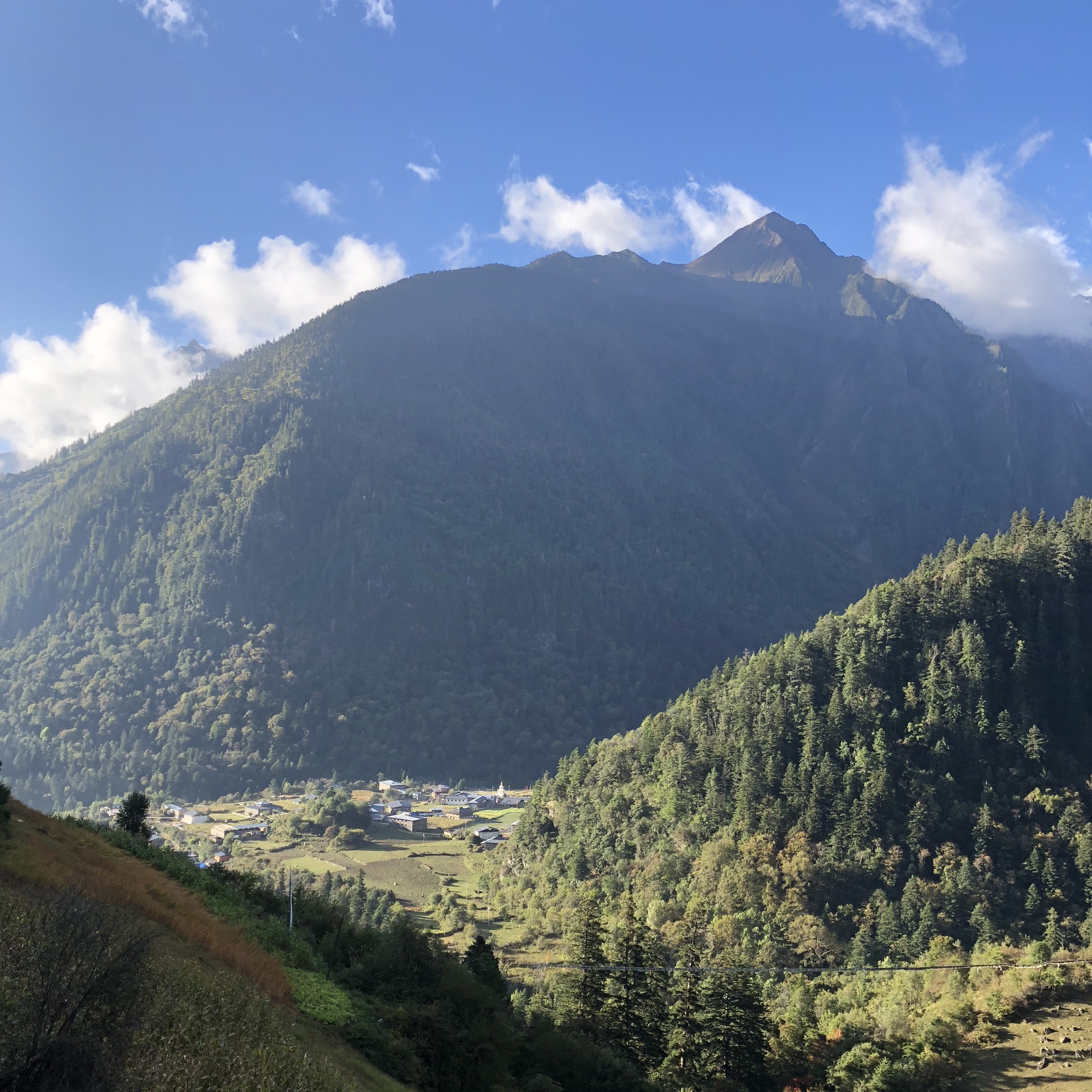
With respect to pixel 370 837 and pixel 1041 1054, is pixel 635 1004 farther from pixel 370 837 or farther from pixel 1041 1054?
pixel 370 837

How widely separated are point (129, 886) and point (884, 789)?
56.2 m

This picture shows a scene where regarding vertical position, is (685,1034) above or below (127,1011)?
below

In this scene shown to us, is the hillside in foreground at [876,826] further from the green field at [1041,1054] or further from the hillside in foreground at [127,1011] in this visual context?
the hillside in foreground at [127,1011]

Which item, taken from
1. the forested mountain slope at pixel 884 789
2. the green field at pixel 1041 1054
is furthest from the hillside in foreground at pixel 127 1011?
the forested mountain slope at pixel 884 789

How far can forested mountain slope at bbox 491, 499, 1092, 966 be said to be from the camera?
54500mm

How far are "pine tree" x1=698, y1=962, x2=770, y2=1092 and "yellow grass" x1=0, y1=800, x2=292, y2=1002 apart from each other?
2362 cm

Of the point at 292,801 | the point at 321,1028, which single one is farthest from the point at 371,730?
the point at 321,1028

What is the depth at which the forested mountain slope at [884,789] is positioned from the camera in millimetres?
54500

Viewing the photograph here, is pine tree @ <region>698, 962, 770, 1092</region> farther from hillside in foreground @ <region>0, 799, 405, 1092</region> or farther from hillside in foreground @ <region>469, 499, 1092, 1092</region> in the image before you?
hillside in foreground @ <region>0, 799, 405, 1092</region>

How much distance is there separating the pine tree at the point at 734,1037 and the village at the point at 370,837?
4017 cm

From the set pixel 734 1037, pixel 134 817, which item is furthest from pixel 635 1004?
pixel 134 817

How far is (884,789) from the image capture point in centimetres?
6128

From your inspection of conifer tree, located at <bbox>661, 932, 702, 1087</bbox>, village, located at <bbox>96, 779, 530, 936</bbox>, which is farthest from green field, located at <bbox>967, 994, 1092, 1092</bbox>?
village, located at <bbox>96, 779, 530, 936</bbox>

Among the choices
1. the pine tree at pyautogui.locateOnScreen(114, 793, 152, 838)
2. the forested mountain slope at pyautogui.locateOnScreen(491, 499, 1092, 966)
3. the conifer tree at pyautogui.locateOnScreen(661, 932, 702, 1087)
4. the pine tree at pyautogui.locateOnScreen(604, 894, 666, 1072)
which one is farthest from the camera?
the forested mountain slope at pyautogui.locateOnScreen(491, 499, 1092, 966)
